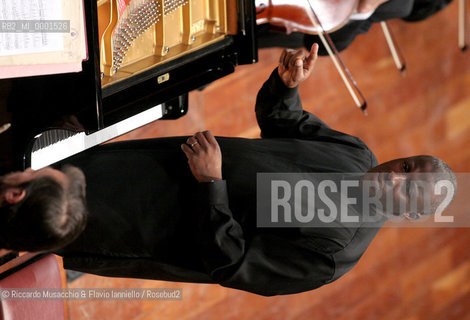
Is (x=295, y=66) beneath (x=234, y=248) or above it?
above

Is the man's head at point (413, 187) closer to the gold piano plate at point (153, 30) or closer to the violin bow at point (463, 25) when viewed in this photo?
the gold piano plate at point (153, 30)

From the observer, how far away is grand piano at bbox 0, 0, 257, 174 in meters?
1.34

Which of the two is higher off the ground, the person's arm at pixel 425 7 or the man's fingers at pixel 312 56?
the person's arm at pixel 425 7

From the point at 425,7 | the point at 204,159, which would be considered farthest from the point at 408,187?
the point at 425,7

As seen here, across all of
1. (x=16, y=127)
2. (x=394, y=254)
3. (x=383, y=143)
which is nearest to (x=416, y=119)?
(x=383, y=143)

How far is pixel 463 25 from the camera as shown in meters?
3.34

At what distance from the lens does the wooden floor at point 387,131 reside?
2.84 meters

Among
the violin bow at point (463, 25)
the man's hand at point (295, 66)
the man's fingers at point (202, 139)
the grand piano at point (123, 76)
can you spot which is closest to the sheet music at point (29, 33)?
the grand piano at point (123, 76)

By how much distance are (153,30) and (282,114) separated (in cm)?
46

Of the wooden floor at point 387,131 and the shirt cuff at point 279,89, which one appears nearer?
the shirt cuff at point 279,89

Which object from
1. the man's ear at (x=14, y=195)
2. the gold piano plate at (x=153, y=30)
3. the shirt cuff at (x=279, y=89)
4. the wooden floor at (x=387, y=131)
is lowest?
the wooden floor at (x=387, y=131)

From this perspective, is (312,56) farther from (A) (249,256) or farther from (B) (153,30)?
(A) (249,256)

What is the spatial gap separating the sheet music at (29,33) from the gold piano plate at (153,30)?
0.75ft

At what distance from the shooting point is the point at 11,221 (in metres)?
1.25
